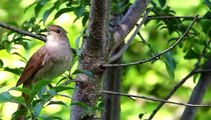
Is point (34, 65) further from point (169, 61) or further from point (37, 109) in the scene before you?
point (37, 109)

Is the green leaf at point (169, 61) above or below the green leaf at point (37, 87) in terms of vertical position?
above

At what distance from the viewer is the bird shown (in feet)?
10.5

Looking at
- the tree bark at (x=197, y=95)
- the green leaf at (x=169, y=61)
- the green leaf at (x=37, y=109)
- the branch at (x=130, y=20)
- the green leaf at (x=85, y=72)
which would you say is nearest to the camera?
the green leaf at (x=37, y=109)

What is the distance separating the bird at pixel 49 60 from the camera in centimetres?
319

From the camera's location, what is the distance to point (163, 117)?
646cm

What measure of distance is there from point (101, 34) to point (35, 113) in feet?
1.39

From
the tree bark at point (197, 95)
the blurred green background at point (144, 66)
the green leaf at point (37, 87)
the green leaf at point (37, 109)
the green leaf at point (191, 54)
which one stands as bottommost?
the green leaf at point (37, 109)

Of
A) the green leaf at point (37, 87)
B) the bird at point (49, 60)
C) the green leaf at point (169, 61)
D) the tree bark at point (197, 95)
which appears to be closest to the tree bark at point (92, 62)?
the green leaf at point (37, 87)

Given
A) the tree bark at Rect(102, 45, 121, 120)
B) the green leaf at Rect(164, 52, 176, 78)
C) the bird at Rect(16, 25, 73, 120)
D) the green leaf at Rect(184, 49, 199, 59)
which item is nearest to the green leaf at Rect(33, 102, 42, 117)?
the bird at Rect(16, 25, 73, 120)

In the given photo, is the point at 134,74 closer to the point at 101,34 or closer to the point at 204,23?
the point at 204,23

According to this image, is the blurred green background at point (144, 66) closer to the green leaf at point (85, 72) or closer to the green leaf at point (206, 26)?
the green leaf at point (206, 26)

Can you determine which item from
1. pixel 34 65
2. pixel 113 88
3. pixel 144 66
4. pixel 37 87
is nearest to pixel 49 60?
pixel 34 65

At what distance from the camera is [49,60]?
10.9 ft

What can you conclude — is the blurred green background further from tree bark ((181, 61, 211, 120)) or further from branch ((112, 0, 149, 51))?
branch ((112, 0, 149, 51))
